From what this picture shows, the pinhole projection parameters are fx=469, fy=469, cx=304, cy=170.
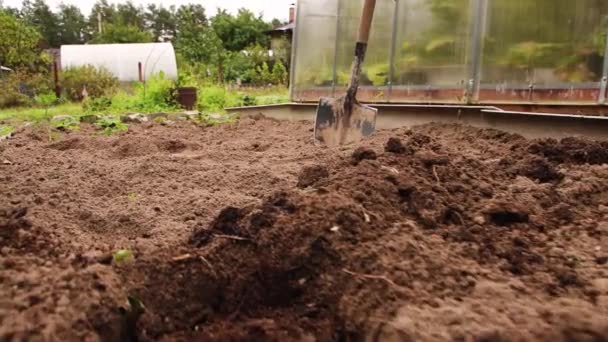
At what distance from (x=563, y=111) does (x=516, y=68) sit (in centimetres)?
60

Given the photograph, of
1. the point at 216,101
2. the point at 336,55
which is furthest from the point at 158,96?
the point at 336,55

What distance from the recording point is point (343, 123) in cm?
397

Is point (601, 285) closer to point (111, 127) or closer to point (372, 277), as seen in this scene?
point (372, 277)

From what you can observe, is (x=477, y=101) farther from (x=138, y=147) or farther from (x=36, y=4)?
(x=36, y=4)

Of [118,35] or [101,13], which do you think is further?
[101,13]

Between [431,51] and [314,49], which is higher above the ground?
[314,49]

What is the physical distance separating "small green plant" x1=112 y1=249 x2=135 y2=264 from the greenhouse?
351 centimetres

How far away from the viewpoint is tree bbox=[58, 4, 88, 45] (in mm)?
53781

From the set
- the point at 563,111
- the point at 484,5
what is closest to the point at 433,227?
the point at 563,111

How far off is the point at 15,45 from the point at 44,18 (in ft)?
129

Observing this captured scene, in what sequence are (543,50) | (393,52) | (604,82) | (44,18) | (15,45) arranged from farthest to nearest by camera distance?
(44,18) < (15,45) < (393,52) < (543,50) < (604,82)

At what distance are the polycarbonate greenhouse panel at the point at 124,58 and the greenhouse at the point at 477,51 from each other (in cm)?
1429

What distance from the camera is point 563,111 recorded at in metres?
3.73

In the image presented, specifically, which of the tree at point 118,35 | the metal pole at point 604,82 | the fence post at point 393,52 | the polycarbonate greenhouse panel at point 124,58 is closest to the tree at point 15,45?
the polycarbonate greenhouse panel at point 124,58
